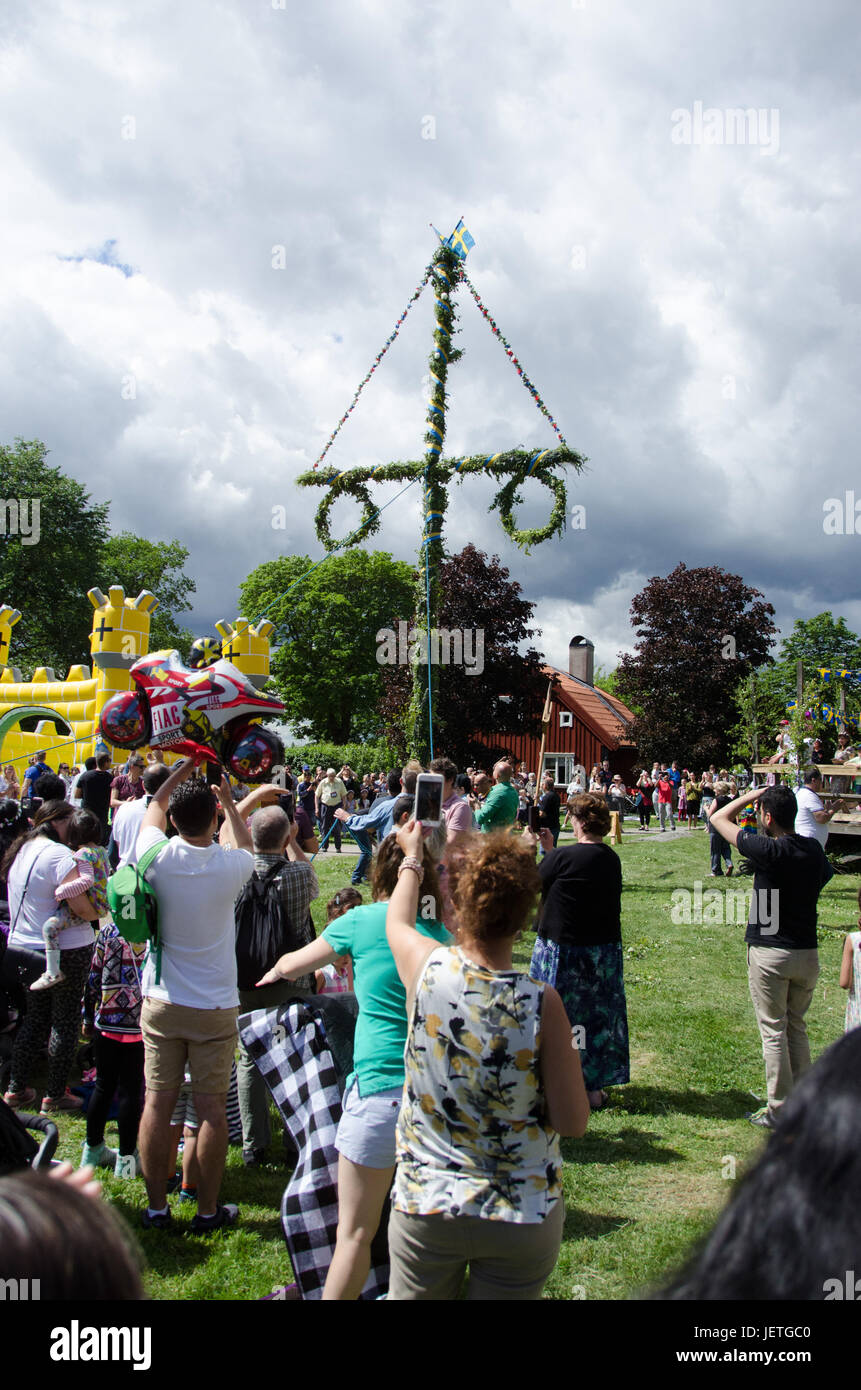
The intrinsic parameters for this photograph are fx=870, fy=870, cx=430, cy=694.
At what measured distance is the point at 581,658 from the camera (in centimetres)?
5406

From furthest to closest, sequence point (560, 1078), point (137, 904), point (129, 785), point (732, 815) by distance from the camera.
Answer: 1. point (129, 785)
2. point (732, 815)
3. point (137, 904)
4. point (560, 1078)

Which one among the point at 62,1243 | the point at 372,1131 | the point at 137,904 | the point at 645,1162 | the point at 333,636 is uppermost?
the point at 333,636

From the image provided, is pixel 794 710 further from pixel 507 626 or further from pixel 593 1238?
pixel 507 626

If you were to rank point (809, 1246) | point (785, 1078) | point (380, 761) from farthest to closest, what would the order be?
point (380, 761), point (785, 1078), point (809, 1246)

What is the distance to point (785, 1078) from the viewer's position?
498cm

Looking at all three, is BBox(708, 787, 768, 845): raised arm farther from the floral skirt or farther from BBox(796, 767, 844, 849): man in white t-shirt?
BBox(796, 767, 844, 849): man in white t-shirt

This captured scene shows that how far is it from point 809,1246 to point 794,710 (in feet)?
52.3

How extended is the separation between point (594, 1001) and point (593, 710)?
40.2 metres

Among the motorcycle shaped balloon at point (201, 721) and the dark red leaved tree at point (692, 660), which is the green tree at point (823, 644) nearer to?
the dark red leaved tree at point (692, 660)

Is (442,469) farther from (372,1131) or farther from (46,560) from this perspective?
(46,560)

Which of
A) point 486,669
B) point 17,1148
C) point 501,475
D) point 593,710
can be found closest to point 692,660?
point 593,710

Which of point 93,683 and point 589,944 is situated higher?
point 93,683

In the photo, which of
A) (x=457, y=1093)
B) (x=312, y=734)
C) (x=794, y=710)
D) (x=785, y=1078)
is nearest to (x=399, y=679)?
(x=312, y=734)

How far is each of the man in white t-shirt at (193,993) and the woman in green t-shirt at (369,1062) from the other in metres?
0.77
